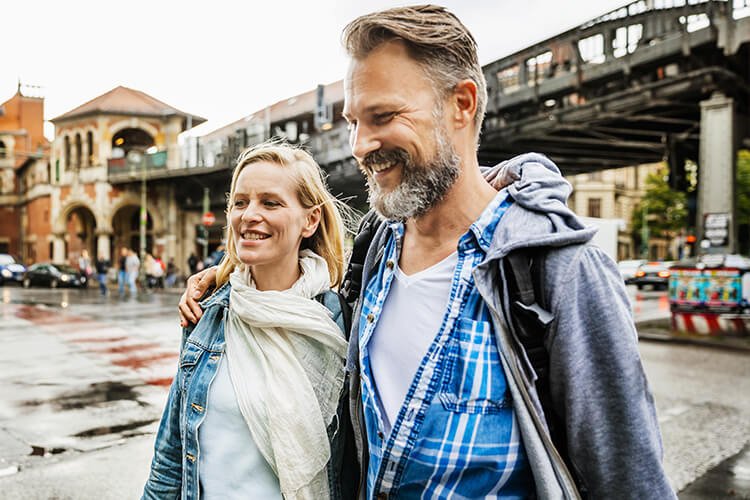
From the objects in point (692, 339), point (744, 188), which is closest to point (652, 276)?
point (744, 188)

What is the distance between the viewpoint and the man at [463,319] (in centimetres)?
144

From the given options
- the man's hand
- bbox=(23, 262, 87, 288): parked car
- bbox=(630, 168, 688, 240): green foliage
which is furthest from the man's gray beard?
bbox=(630, 168, 688, 240): green foliage

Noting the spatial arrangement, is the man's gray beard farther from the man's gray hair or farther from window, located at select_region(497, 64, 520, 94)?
window, located at select_region(497, 64, 520, 94)

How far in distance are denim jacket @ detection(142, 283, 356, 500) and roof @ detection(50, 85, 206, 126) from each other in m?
40.9

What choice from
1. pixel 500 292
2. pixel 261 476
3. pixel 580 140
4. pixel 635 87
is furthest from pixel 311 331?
pixel 580 140

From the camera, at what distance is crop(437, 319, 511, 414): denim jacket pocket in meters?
1.52

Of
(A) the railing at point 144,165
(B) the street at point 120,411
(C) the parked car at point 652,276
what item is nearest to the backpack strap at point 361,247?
(B) the street at point 120,411

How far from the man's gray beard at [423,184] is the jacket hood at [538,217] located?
167 millimetres

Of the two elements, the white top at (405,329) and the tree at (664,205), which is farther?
the tree at (664,205)

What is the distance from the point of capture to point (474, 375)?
5.02 feet

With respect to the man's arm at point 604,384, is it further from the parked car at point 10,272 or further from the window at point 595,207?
the window at point 595,207

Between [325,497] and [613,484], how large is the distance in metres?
0.94

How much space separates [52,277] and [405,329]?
35.5 m

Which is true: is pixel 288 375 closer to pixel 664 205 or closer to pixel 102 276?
pixel 102 276
